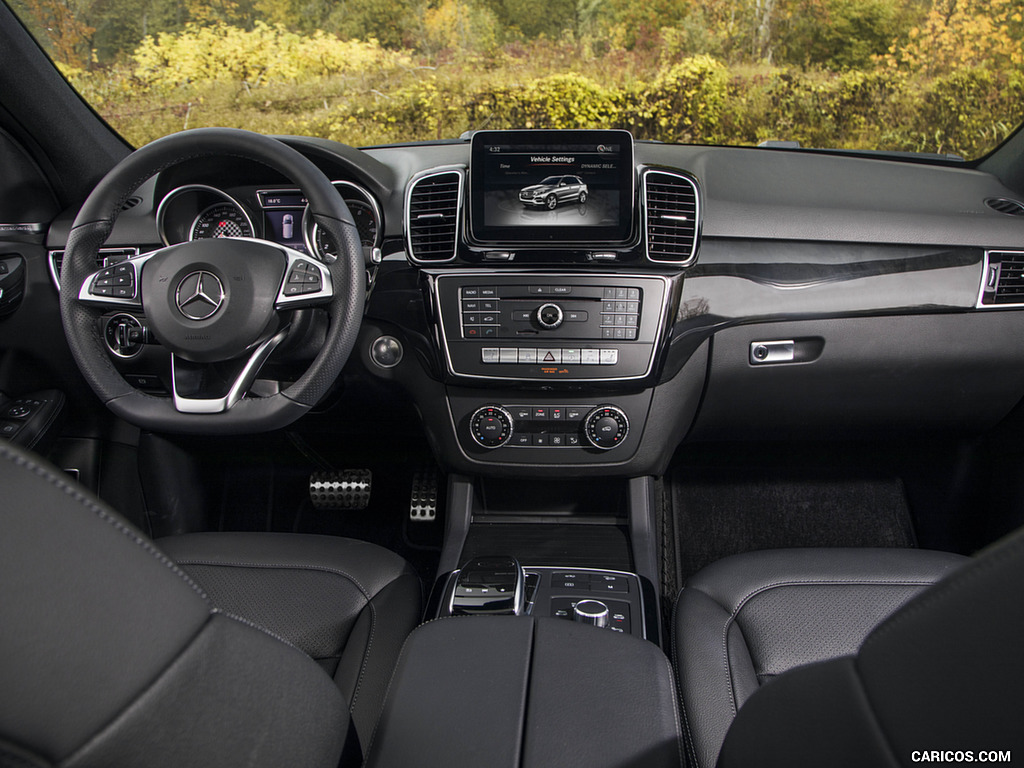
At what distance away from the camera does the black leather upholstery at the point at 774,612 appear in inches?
51.1

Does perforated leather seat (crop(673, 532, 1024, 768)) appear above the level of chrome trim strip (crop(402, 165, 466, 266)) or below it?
above

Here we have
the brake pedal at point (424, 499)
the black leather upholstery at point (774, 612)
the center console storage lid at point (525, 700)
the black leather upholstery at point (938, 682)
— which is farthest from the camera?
the brake pedal at point (424, 499)

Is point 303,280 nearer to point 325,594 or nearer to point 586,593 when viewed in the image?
point 325,594

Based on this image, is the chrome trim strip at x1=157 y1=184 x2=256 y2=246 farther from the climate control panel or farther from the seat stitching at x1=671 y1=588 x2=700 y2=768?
the seat stitching at x1=671 y1=588 x2=700 y2=768

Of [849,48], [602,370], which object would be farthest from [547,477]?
[849,48]

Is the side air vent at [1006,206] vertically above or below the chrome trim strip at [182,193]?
below

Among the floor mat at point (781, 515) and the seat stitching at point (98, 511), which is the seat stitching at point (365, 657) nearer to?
the seat stitching at point (98, 511)

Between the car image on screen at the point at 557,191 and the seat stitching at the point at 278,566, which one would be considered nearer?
the seat stitching at the point at 278,566

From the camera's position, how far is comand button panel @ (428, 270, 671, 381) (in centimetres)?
189

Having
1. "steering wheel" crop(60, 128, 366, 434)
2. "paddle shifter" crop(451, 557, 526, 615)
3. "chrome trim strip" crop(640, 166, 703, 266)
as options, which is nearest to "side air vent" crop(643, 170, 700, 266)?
"chrome trim strip" crop(640, 166, 703, 266)

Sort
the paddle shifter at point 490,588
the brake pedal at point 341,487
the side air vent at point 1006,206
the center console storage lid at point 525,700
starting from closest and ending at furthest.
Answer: the center console storage lid at point 525,700 < the paddle shifter at point 490,588 < the side air vent at point 1006,206 < the brake pedal at point 341,487

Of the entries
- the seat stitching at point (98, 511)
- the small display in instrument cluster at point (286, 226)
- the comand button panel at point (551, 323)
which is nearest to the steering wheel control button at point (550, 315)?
the comand button panel at point (551, 323)

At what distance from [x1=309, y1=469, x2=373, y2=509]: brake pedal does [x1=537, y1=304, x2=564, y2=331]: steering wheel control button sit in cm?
102

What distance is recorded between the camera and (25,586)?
1.53 ft
